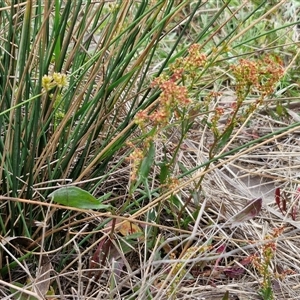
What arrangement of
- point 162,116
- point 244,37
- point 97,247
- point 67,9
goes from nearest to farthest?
point 162,116
point 67,9
point 97,247
point 244,37

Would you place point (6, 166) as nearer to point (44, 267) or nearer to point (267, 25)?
point (44, 267)

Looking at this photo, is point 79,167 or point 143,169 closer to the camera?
Result: point 143,169

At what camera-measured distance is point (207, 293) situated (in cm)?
110

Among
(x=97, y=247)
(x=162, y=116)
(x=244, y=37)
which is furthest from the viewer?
(x=244, y=37)

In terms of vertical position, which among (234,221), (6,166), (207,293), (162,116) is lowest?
(207,293)

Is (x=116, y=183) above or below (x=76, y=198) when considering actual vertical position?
below

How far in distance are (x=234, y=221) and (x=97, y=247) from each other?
26 centimetres

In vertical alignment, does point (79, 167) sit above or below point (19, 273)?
above

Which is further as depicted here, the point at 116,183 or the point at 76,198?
the point at 116,183

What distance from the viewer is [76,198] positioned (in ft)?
3.13

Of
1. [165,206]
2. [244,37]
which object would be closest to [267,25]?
[244,37]

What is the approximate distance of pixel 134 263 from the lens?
1.16m

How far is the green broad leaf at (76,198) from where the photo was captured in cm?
94

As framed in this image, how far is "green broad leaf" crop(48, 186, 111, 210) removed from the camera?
944 millimetres
